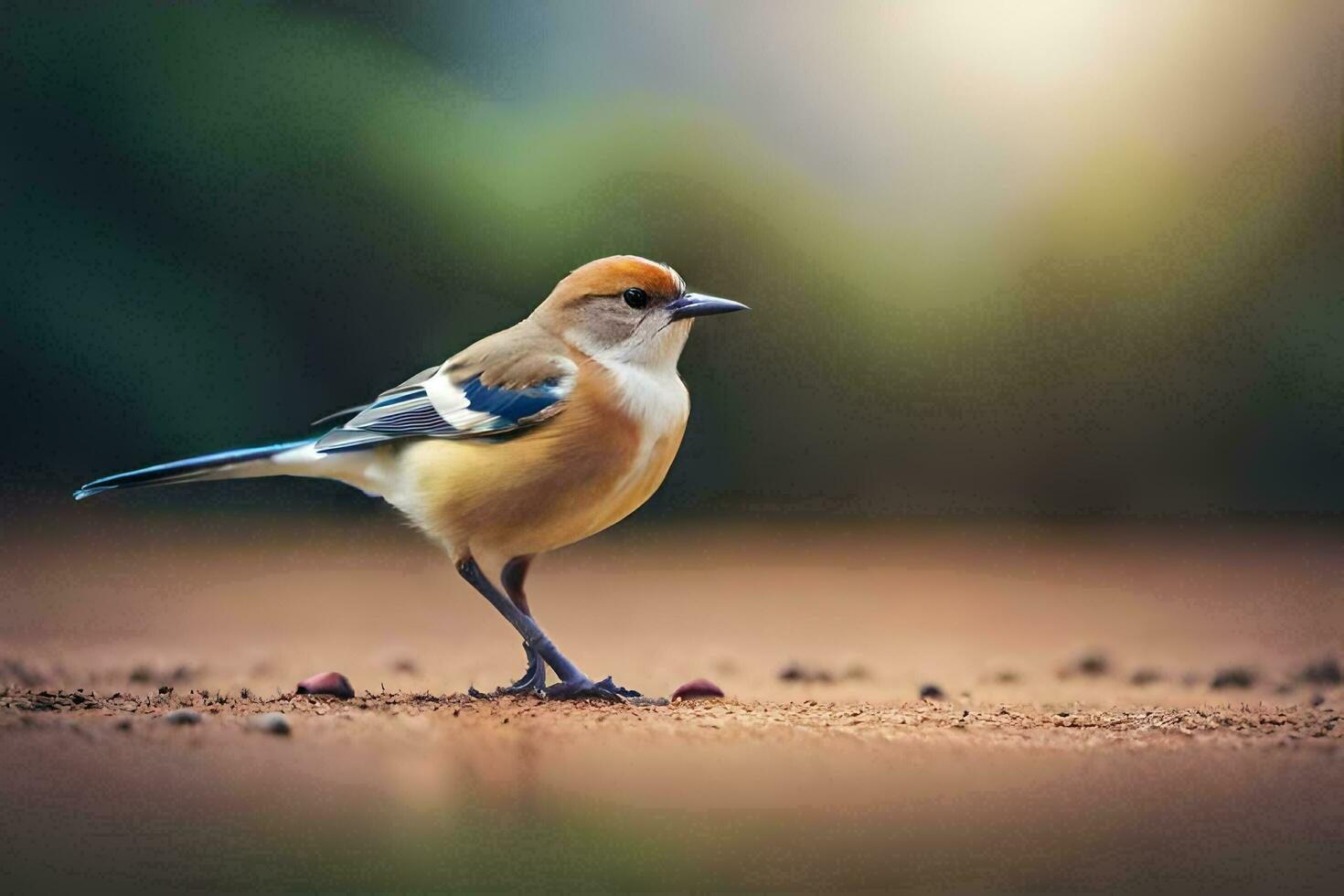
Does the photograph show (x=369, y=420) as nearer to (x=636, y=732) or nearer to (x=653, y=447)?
(x=653, y=447)

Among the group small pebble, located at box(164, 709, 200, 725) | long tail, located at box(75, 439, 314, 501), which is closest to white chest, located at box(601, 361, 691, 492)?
long tail, located at box(75, 439, 314, 501)

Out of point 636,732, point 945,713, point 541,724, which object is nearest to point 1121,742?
point 945,713

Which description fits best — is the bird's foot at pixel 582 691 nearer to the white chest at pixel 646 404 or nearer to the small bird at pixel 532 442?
the small bird at pixel 532 442

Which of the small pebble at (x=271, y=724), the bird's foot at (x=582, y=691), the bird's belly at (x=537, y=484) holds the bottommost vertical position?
the small pebble at (x=271, y=724)

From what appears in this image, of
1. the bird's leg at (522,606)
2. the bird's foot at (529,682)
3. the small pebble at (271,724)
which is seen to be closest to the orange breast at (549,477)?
the bird's leg at (522,606)

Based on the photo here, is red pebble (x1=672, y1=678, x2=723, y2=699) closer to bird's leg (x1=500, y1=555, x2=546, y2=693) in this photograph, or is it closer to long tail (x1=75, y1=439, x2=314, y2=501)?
bird's leg (x1=500, y1=555, x2=546, y2=693)
